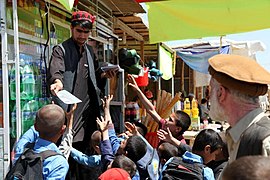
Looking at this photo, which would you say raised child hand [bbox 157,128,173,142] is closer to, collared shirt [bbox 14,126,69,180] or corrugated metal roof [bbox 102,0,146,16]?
collared shirt [bbox 14,126,69,180]

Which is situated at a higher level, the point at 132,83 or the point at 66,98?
the point at 132,83

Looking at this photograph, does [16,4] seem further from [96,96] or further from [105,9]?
[105,9]

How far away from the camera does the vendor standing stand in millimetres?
3441

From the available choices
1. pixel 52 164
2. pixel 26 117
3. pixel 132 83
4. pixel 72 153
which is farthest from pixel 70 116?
pixel 132 83

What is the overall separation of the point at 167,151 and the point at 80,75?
3.44 ft

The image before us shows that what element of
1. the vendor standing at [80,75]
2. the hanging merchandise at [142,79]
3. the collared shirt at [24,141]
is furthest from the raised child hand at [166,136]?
the hanging merchandise at [142,79]

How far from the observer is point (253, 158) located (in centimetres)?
132

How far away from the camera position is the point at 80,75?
3646 millimetres

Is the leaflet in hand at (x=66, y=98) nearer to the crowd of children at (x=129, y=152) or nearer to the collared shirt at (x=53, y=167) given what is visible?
the crowd of children at (x=129, y=152)

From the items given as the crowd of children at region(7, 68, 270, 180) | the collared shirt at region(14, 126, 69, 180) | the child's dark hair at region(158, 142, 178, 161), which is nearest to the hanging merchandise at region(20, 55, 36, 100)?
the crowd of children at region(7, 68, 270, 180)

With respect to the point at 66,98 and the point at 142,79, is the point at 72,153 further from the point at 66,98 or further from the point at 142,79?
the point at 142,79

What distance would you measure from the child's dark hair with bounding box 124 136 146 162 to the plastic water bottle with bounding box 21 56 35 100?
1054mm

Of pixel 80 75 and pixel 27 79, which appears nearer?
pixel 27 79

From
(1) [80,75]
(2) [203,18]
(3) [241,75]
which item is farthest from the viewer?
(2) [203,18]
